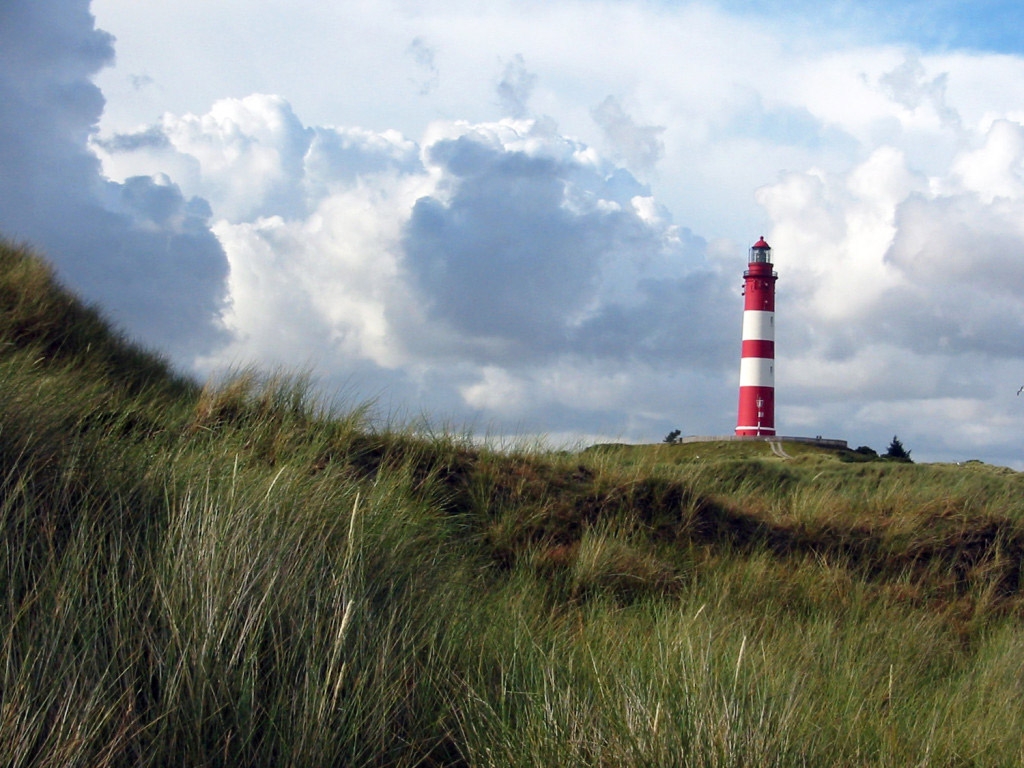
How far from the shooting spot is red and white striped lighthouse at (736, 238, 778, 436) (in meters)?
33.9

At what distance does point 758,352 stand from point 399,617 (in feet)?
103

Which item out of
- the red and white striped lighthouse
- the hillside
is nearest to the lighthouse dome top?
the red and white striped lighthouse

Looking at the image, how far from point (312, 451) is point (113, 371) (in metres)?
2.99

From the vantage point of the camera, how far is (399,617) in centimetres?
446

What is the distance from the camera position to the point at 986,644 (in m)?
7.69

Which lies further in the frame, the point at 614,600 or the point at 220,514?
the point at 614,600

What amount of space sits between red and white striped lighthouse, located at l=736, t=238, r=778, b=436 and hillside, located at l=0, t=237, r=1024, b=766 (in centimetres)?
2513

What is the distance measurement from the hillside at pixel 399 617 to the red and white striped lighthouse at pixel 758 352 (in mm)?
25134

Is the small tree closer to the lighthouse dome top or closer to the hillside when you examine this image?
the lighthouse dome top

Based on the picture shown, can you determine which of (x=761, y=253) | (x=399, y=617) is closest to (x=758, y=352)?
(x=761, y=253)

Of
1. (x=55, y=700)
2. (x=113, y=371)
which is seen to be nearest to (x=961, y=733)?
(x=55, y=700)

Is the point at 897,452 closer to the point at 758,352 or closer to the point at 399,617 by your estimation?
the point at 758,352

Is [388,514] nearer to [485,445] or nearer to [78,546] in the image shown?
[78,546]

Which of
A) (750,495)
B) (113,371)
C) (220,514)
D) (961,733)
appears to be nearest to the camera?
(220,514)
